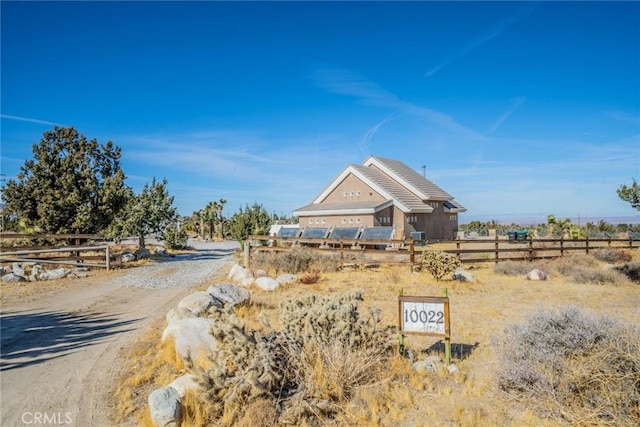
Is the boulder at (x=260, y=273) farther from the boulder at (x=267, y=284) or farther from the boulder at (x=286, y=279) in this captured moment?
the boulder at (x=267, y=284)

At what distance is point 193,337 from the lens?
20.2ft

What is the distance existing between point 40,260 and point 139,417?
14.9 metres

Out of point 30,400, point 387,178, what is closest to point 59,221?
point 30,400

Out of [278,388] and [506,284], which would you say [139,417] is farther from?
[506,284]

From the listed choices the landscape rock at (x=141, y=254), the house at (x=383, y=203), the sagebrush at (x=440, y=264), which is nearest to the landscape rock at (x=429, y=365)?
the sagebrush at (x=440, y=264)

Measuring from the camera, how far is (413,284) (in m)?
13.7

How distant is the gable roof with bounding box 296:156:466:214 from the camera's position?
3309 cm

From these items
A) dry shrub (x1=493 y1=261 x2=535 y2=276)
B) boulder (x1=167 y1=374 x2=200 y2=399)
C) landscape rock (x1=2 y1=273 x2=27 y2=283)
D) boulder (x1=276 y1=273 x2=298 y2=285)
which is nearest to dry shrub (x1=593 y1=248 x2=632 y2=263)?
dry shrub (x1=493 y1=261 x2=535 y2=276)

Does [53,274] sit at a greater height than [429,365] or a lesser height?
greater

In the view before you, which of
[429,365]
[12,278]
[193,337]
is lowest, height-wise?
[429,365]

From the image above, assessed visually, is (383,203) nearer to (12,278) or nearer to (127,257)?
(127,257)

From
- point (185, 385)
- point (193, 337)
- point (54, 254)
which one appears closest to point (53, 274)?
point (54, 254)

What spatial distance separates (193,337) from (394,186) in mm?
31564

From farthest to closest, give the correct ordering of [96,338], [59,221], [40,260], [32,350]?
[59,221], [40,260], [96,338], [32,350]
